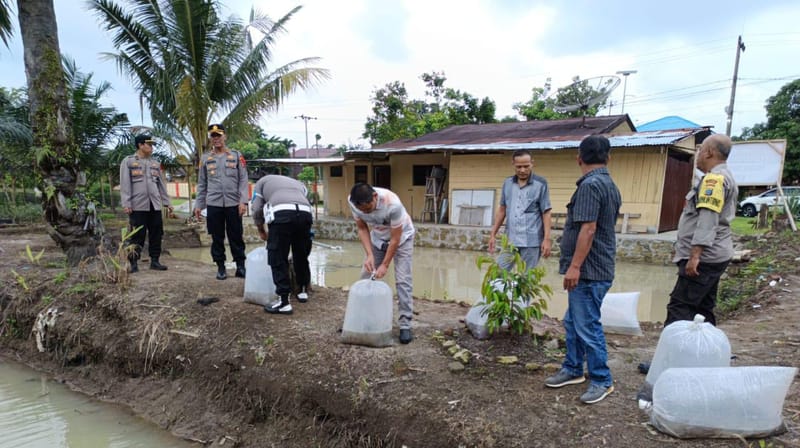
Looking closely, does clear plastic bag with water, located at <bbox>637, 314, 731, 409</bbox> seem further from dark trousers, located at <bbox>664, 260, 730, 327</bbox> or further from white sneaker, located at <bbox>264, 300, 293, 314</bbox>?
white sneaker, located at <bbox>264, 300, 293, 314</bbox>

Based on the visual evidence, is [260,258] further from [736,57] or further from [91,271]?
[736,57]

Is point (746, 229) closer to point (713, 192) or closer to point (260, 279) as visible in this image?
point (713, 192)

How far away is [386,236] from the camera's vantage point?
3.16 meters

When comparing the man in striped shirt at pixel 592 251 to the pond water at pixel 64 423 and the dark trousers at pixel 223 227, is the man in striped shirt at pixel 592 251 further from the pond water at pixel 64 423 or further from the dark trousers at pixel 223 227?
the dark trousers at pixel 223 227

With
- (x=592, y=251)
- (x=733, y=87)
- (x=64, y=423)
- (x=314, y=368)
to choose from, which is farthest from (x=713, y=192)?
(x=733, y=87)

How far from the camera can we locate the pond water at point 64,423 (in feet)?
9.20

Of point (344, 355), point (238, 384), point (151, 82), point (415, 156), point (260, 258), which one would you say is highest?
point (151, 82)

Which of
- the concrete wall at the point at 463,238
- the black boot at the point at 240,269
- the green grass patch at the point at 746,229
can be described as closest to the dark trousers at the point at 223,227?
the black boot at the point at 240,269

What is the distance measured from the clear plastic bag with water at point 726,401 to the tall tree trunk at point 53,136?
6214 mm

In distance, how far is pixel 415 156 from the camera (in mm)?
14656

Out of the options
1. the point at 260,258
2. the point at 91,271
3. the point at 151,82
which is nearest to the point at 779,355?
the point at 260,258

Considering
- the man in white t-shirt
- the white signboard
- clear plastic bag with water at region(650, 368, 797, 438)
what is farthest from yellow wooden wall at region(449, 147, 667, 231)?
clear plastic bag with water at region(650, 368, 797, 438)

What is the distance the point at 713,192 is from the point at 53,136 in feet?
21.3

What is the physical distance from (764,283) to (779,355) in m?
2.93
